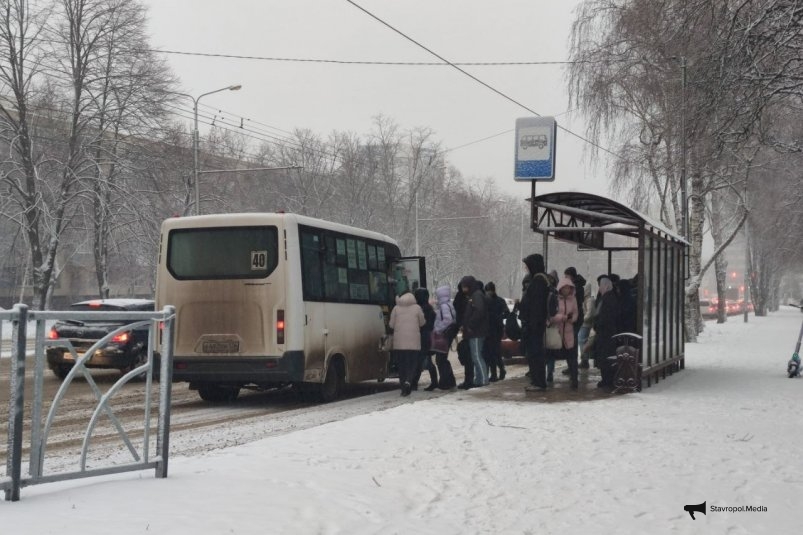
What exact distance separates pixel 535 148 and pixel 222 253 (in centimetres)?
594

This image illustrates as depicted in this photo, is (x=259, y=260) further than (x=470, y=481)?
Yes

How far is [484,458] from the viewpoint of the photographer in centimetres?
816

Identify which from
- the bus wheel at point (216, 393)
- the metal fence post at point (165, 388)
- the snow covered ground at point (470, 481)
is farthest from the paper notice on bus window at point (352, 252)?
the metal fence post at point (165, 388)

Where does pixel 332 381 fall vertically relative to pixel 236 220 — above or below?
below

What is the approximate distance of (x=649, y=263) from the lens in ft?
46.4

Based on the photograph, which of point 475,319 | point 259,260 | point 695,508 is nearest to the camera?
point 695,508

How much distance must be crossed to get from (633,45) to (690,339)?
10.1 m

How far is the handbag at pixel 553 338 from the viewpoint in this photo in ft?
45.0

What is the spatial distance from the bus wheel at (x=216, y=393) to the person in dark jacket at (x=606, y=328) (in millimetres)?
5598

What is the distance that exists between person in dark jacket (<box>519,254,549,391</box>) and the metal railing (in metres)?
7.44

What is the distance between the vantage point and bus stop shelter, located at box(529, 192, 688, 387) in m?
13.8

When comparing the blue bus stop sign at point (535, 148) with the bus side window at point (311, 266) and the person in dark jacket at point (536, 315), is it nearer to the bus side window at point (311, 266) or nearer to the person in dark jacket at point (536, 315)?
the person in dark jacket at point (536, 315)

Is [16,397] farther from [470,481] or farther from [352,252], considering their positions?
[352,252]

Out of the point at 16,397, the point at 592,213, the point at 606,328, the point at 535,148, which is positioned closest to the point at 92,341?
the point at 16,397
